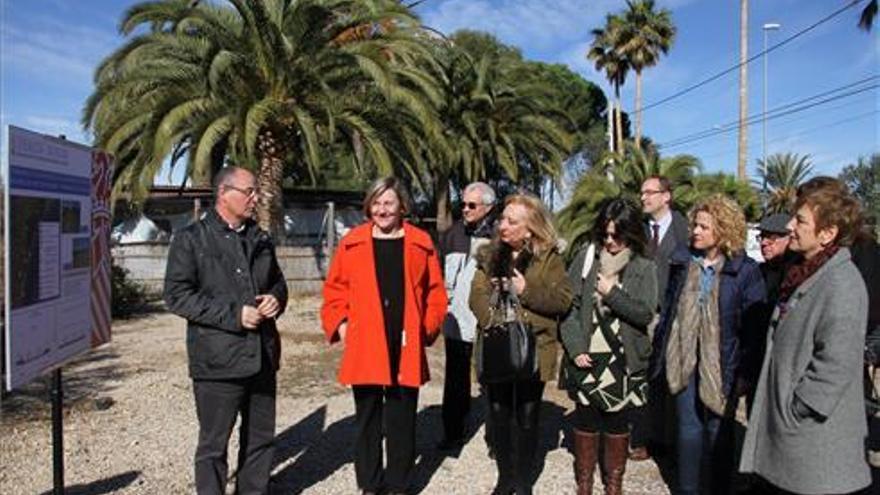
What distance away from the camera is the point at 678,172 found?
13.2 meters

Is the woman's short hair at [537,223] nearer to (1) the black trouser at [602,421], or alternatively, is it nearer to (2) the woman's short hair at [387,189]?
(2) the woman's short hair at [387,189]

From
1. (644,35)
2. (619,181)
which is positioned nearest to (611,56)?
(644,35)

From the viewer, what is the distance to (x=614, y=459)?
4.12 m

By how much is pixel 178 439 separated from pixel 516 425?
2.76 meters

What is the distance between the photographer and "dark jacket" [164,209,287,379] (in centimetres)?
380

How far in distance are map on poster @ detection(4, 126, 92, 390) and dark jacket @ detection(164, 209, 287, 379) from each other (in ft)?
1.40

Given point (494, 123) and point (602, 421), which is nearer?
point (602, 421)

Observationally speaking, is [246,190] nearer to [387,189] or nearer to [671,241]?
[387,189]

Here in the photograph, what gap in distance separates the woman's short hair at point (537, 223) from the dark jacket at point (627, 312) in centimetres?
27

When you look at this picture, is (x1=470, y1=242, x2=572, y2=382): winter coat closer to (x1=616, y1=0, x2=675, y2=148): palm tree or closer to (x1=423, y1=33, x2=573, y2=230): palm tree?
(x1=423, y1=33, x2=573, y2=230): palm tree

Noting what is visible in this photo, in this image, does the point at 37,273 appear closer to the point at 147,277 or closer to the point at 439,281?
the point at 439,281

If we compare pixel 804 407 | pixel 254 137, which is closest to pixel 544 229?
pixel 804 407

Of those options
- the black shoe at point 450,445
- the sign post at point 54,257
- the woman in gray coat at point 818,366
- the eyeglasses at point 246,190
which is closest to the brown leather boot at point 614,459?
the woman in gray coat at point 818,366

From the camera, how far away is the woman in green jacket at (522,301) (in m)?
4.11
